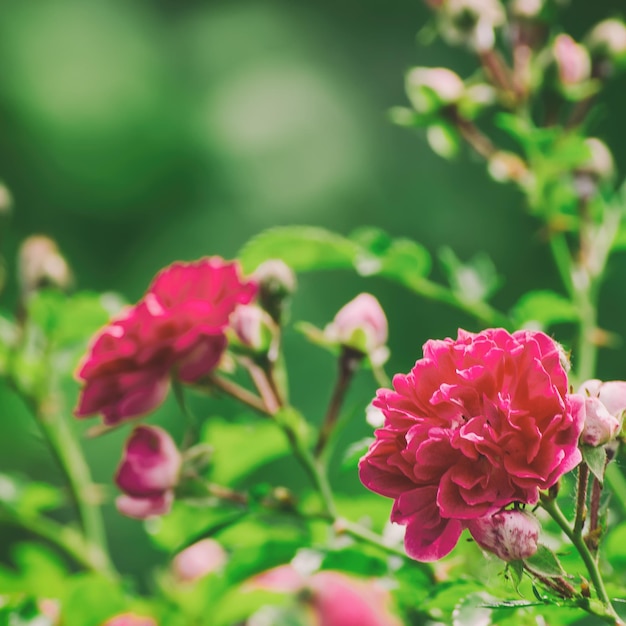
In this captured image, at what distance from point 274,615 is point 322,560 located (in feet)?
0.27

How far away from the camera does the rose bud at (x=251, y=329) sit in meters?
0.75

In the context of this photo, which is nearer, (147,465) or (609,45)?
(147,465)

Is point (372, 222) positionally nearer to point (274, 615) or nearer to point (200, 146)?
point (200, 146)

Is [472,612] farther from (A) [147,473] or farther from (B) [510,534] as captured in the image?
(A) [147,473]

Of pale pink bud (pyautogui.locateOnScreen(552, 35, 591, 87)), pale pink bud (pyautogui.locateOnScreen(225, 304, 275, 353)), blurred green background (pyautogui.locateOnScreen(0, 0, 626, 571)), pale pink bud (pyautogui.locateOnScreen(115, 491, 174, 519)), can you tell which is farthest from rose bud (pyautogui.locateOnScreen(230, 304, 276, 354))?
blurred green background (pyautogui.locateOnScreen(0, 0, 626, 571))

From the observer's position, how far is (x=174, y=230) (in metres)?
3.15

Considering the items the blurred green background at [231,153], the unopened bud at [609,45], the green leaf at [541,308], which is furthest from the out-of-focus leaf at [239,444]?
the blurred green background at [231,153]

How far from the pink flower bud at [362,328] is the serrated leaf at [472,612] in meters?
0.23

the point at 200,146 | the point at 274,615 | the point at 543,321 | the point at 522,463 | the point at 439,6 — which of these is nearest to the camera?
the point at 522,463

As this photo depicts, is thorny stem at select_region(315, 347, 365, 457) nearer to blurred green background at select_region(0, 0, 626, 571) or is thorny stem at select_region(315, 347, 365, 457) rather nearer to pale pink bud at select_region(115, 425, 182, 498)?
pale pink bud at select_region(115, 425, 182, 498)

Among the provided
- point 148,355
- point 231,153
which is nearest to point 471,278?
point 148,355

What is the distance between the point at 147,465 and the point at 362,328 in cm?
18

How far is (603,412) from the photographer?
52cm

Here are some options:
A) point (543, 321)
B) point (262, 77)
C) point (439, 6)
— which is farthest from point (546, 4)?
point (262, 77)
